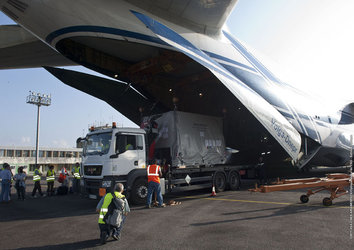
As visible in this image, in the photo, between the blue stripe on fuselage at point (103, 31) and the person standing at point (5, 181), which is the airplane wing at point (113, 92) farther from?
the person standing at point (5, 181)

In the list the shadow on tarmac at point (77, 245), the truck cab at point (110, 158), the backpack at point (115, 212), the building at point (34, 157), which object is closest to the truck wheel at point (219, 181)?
the truck cab at point (110, 158)

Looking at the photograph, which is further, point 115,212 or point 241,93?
point 241,93

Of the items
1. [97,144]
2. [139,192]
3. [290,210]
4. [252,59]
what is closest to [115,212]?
[139,192]

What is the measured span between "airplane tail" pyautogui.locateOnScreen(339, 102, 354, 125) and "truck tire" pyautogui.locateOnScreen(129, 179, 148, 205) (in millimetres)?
14685

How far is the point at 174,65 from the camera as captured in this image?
12.8m

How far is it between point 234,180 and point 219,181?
1.05 meters

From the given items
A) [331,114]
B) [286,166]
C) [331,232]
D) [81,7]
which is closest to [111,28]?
[81,7]

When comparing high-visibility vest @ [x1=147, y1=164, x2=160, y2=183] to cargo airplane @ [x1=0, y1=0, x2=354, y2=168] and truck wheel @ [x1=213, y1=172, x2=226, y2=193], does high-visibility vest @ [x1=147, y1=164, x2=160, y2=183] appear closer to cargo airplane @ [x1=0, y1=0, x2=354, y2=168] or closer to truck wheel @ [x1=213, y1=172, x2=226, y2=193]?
truck wheel @ [x1=213, y1=172, x2=226, y2=193]

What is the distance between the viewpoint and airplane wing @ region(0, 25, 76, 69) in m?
13.1

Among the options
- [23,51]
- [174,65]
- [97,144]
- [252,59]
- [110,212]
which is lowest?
[110,212]

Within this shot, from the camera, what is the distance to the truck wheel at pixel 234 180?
1285 cm

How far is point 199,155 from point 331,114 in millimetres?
10766

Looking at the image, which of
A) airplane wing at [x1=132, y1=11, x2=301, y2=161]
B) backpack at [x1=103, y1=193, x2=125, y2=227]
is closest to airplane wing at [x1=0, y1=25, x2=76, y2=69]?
airplane wing at [x1=132, y1=11, x2=301, y2=161]

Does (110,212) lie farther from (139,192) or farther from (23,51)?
(23,51)
